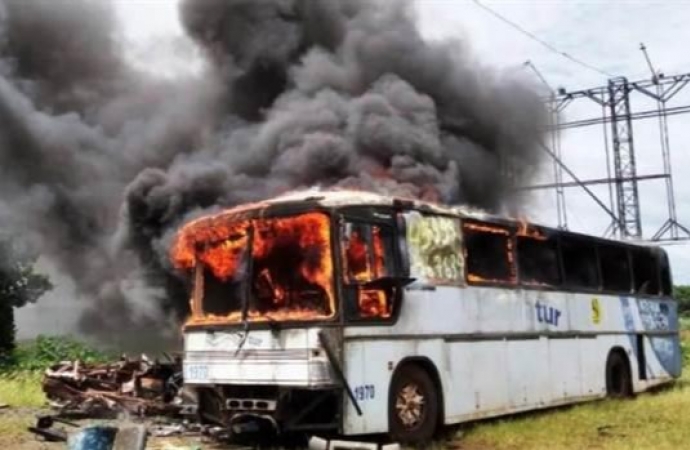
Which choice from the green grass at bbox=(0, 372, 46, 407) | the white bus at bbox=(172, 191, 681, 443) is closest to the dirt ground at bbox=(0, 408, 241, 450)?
the white bus at bbox=(172, 191, 681, 443)

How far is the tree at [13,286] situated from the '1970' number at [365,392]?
19773 millimetres

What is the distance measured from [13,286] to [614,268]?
2097cm

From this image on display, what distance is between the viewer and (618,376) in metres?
12.5

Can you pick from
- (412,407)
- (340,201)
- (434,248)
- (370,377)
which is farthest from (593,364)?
(340,201)

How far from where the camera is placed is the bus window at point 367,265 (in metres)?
7.25

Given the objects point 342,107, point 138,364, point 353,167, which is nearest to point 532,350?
point 138,364

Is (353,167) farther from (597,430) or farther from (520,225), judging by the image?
(597,430)

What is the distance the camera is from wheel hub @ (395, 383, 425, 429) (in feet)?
25.3

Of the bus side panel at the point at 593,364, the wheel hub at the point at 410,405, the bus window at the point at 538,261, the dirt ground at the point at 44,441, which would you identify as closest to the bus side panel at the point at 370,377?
the wheel hub at the point at 410,405

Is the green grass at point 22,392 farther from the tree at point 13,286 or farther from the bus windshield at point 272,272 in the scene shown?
the tree at point 13,286

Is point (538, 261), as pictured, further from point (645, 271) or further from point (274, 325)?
point (274, 325)

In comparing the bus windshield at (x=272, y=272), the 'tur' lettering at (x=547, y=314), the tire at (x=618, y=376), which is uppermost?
the bus windshield at (x=272, y=272)

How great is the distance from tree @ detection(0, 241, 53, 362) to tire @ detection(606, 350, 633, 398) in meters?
18.6

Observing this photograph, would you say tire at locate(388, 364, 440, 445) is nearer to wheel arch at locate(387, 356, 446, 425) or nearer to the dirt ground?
wheel arch at locate(387, 356, 446, 425)
